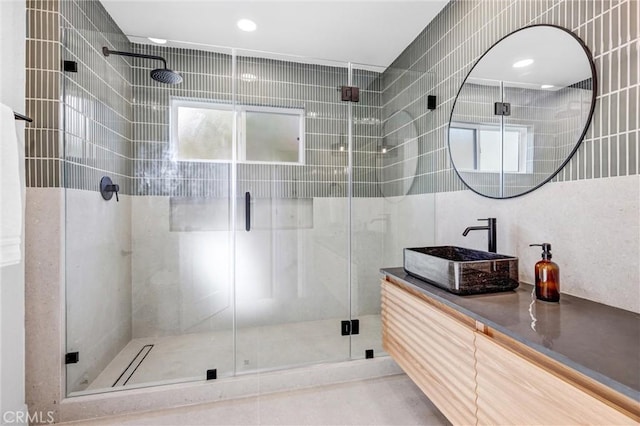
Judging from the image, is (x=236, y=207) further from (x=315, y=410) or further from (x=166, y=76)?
(x=315, y=410)

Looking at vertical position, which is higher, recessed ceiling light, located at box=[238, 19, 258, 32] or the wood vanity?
recessed ceiling light, located at box=[238, 19, 258, 32]

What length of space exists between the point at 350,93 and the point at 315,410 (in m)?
2.16

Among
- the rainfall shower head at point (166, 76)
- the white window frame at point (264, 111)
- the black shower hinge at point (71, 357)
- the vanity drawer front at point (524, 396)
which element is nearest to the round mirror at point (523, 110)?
the vanity drawer front at point (524, 396)

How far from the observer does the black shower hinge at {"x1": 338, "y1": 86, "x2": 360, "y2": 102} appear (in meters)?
2.29

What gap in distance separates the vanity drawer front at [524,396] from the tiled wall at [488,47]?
0.81 metres

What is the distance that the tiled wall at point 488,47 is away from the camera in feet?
3.53

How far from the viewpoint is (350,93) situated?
2297 millimetres

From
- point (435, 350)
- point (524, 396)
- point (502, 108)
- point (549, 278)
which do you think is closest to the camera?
point (524, 396)

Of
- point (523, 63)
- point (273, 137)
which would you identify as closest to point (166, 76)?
point (273, 137)

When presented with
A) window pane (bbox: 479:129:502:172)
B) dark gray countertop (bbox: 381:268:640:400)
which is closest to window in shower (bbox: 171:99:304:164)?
window pane (bbox: 479:129:502:172)

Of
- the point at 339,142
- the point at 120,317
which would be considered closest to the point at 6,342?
the point at 120,317

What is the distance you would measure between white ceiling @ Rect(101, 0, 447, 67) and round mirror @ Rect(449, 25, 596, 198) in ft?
2.77

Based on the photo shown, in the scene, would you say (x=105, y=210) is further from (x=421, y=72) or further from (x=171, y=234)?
(x=421, y=72)

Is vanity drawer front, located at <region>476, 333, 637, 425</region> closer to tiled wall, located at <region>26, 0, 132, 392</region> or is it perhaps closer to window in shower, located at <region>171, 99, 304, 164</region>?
window in shower, located at <region>171, 99, 304, 164</region>
